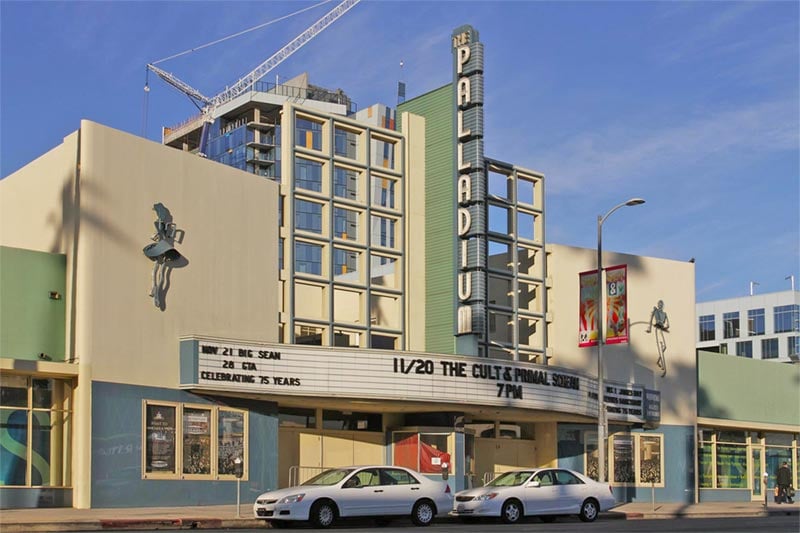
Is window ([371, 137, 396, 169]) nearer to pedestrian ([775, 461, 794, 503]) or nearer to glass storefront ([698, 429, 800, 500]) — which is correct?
glass storefront ([698, 429, 800, 500])

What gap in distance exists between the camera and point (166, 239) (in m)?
31.4

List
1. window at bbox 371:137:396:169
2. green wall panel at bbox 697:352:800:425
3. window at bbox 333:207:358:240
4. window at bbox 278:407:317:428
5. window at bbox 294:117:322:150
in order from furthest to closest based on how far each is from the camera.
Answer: green wall panel at bbox 697:352:800:425 < window at bbox 371:137:396:169 < window at bbox 333:207:358:240 < window at bbox 294:117:322:150 < window at bbox 278:407:317:428

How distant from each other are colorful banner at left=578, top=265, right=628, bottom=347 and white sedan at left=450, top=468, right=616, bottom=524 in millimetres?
8951

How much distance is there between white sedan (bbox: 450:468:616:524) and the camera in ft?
93.4

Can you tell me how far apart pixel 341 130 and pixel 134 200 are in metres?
9.95

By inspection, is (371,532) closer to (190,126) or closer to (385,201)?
(385,201)

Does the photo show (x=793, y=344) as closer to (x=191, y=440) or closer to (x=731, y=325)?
(x=731, y=325)

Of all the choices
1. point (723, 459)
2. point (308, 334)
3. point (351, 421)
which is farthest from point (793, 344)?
point (308, 334)

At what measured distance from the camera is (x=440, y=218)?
Answer: 40.2 metres

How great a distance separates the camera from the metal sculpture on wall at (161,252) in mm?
31031

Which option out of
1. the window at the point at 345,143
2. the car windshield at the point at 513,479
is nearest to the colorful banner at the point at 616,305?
the window at the point at 345,143

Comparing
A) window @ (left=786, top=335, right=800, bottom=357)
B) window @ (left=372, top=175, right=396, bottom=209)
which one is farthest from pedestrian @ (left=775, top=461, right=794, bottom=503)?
window @ (left=786, top=335, right=800, bottom=357)

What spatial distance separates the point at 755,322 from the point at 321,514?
93.3 metres

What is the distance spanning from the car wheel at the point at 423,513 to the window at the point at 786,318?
87.2m
